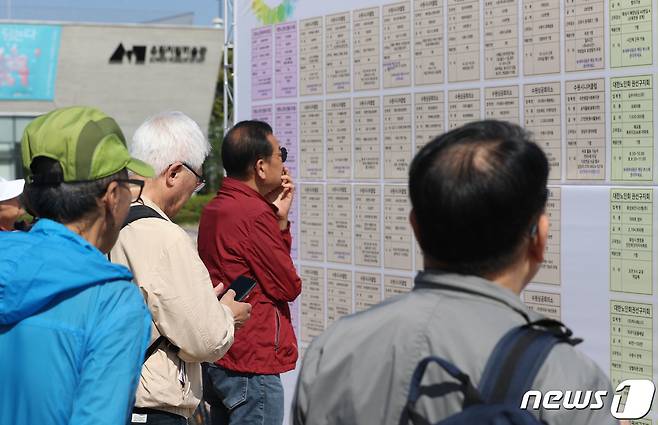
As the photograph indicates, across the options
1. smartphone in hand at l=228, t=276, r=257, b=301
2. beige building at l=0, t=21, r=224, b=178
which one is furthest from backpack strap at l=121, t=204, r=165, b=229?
beige building at l=0, t=21, r=224, b=178

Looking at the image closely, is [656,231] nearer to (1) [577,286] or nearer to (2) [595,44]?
(1) [577,286]

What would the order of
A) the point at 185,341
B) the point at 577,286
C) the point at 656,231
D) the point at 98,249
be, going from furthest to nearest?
the point at 577,286 < the point at 656,231 < the point at 185,341 < the point at 98,249

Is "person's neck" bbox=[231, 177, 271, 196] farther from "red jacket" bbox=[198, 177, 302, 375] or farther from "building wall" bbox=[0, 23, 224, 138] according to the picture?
"building wall" bbox=[0, 23, 224, 138]

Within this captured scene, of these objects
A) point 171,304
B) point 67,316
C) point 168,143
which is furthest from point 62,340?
point 168,143

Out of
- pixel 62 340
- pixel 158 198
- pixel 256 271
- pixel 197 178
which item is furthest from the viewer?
pixel 256 271

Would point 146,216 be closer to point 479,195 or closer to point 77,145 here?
point 77,145

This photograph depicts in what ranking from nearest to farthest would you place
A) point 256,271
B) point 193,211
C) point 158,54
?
point 256,271
point 193,211
point 158,54

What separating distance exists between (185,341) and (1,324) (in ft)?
2.46

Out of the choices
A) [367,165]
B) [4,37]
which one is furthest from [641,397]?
[4,37]

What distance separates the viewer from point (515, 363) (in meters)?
1.32

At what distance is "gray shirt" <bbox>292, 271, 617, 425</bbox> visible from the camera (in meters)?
1.35

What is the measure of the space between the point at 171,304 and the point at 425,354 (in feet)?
4.26

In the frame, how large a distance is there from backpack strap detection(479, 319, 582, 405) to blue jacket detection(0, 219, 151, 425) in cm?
88

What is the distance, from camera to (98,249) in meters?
2.00
